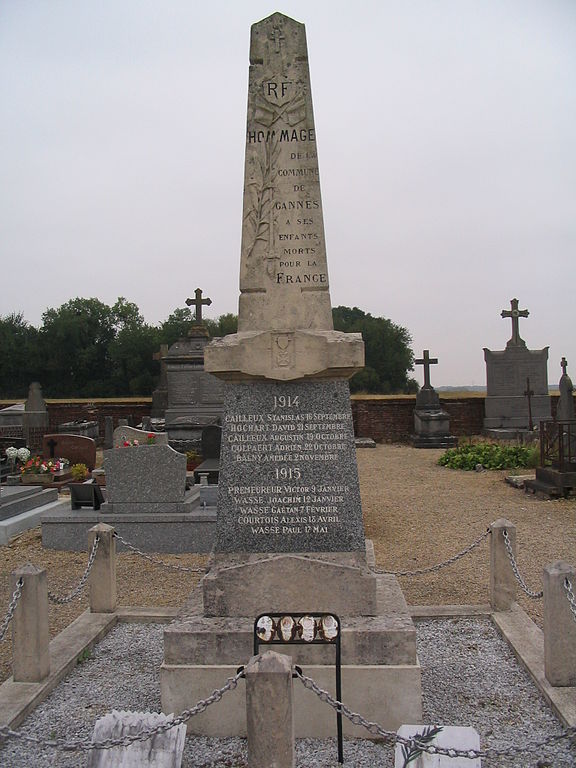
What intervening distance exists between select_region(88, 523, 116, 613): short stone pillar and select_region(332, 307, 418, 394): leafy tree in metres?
31.6

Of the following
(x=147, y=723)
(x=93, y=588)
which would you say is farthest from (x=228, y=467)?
(x=93, y=588)

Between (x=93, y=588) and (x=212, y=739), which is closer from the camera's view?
(x=212, y=739)

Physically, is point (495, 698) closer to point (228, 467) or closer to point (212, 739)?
point (212, 739)

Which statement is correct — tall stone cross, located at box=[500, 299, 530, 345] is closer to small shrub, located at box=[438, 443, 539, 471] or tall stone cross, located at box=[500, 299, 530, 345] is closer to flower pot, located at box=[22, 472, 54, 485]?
small shrub, located at box=[438, 443, 539, 471]

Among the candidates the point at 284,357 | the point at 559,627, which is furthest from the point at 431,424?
the point at 284,357

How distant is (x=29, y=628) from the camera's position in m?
4.04

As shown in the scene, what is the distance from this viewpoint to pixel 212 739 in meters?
3.57

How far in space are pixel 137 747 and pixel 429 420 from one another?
737 inches

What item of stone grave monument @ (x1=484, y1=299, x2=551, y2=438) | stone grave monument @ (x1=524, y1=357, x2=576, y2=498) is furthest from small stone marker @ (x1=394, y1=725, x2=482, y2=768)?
stone grave monument @ (x1=484, y1=299, x2=551, y2=438)

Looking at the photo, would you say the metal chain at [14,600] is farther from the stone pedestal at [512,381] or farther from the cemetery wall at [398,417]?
the stone pedestal at [512,381]

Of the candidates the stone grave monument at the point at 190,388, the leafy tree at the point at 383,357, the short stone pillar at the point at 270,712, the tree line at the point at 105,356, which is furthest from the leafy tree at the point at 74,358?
the short stone pillar at the point at 270,712

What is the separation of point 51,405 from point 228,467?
74.4 ft

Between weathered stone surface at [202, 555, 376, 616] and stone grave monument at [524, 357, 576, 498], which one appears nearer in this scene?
weathered stone surface at [202, 555, 376, 616]

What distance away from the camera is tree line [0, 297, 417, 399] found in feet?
126
